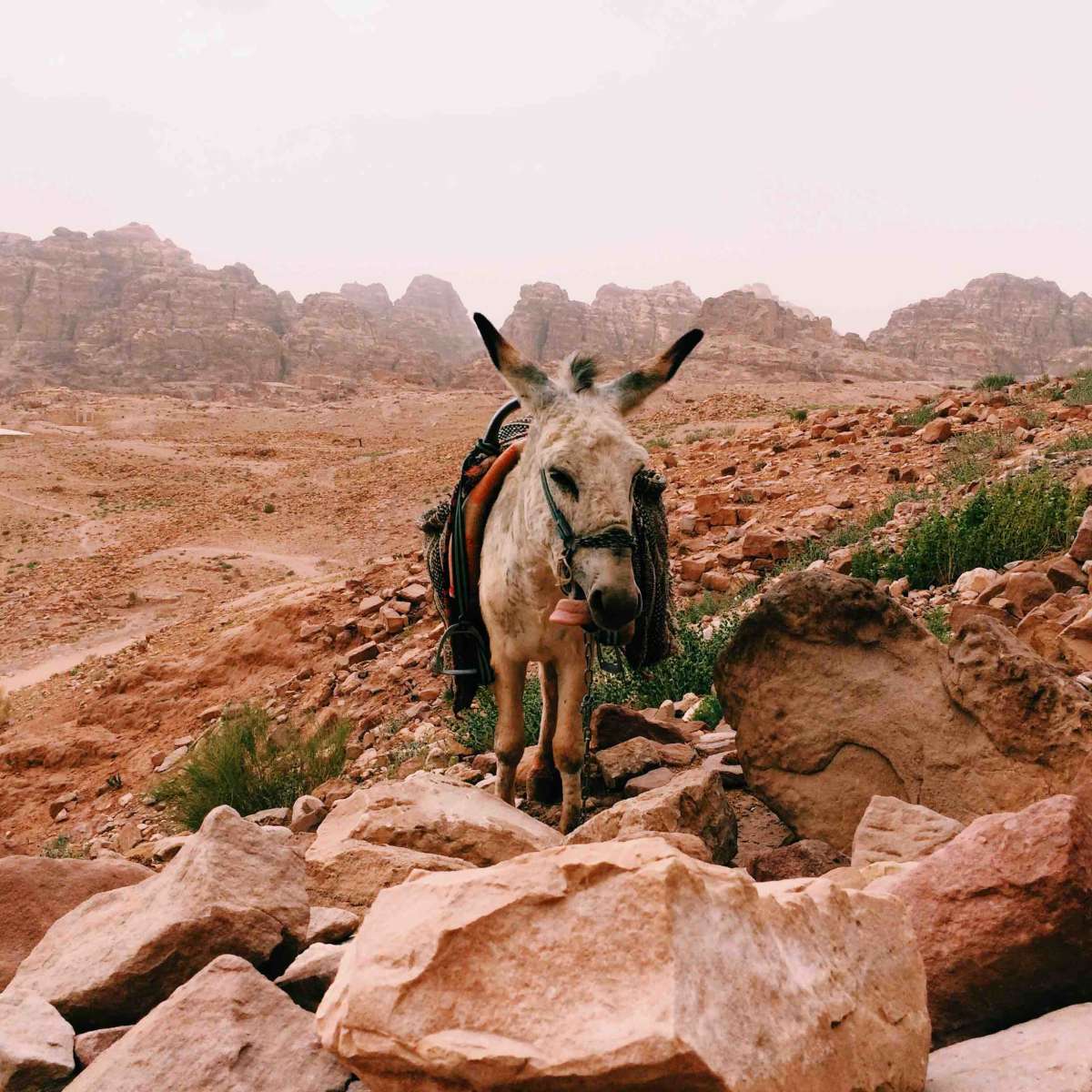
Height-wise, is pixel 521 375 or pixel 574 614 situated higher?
pixel 521 375

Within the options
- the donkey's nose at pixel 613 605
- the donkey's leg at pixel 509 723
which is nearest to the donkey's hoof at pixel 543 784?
the donkey's leg at pixel 509 723

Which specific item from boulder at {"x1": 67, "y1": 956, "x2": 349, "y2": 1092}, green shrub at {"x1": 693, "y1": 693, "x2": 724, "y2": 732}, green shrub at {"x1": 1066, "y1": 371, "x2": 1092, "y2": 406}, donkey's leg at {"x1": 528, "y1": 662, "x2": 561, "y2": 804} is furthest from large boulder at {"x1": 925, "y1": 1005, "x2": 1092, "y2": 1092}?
green shrub at {"x1": 1066, "y1": 371, "x2": 1092, "y2": 406}

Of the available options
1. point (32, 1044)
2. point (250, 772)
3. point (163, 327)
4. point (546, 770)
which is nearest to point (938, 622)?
point (546, 770)

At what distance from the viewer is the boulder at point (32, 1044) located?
1963 millimetres

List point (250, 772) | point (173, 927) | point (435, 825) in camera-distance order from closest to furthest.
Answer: point (173, 927) → point (435, 825) → point (250, 772)

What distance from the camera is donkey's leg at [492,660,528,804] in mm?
4543

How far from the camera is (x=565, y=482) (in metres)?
3.67

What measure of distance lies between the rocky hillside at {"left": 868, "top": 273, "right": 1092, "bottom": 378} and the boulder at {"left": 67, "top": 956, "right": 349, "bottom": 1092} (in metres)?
95.8

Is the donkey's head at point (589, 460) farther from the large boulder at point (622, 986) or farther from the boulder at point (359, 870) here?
the large boulder at point (622, 986)

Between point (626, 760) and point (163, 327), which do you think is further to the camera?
point (163, 327)

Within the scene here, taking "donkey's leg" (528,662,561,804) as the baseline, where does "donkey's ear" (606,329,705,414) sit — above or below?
above

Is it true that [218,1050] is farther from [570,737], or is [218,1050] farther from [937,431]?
[937,431]

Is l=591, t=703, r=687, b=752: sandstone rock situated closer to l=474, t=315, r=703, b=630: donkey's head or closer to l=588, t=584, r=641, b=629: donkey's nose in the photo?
l=474, t=315, r=703, b=630: donkey's head

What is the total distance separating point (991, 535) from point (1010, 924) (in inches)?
234
